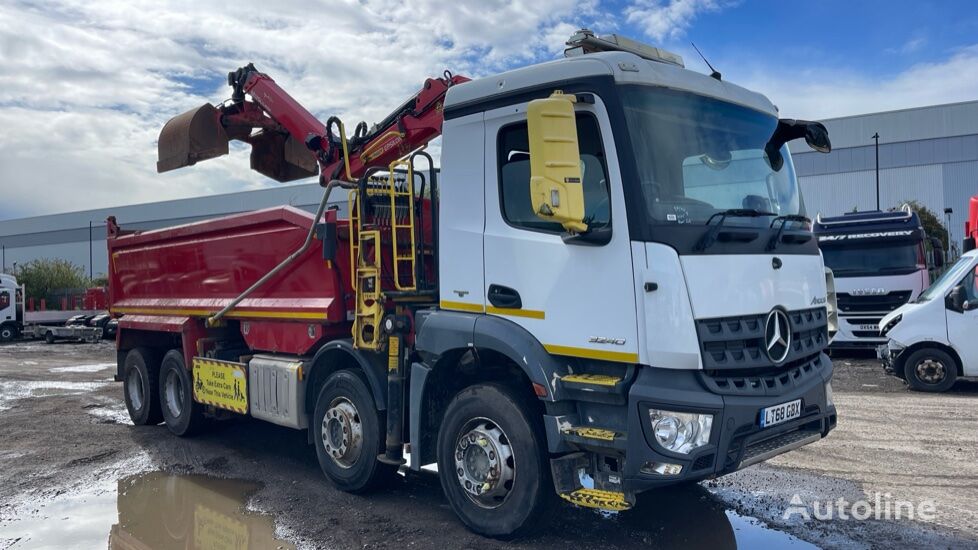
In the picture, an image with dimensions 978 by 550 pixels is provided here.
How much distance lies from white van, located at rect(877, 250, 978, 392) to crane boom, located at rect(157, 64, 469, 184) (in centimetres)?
845

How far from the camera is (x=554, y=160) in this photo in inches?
165

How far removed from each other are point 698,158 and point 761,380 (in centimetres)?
141

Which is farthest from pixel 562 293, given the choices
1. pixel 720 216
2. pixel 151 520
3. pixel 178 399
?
pixel 178 399

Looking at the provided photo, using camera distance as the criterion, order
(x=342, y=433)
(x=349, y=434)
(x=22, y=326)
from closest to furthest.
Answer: (x=349, y=434)
(x=342, y=433)
(x=22, y=326)

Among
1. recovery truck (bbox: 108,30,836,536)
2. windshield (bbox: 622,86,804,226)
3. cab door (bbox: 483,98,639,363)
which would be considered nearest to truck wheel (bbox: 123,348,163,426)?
recovery truck (bbox: 108,30,836,536)

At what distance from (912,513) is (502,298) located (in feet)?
11.1

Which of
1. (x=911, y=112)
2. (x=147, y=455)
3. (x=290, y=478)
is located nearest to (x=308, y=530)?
(x=290, y=478)

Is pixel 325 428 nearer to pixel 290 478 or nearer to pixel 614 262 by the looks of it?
pixel 290 478

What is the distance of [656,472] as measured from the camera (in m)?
4.29

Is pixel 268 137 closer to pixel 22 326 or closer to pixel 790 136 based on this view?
pixel 790 136

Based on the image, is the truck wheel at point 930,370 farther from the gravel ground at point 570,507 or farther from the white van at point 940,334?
the gravel ground at point 570,507

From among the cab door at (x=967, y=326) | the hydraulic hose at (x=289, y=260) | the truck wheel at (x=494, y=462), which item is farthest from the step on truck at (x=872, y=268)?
the truck wheel at (x=494, y=462)

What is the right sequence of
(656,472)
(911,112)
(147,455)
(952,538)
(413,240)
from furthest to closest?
(911,112) < (147,455) < (413,240) < (952,538) < (656,472)
